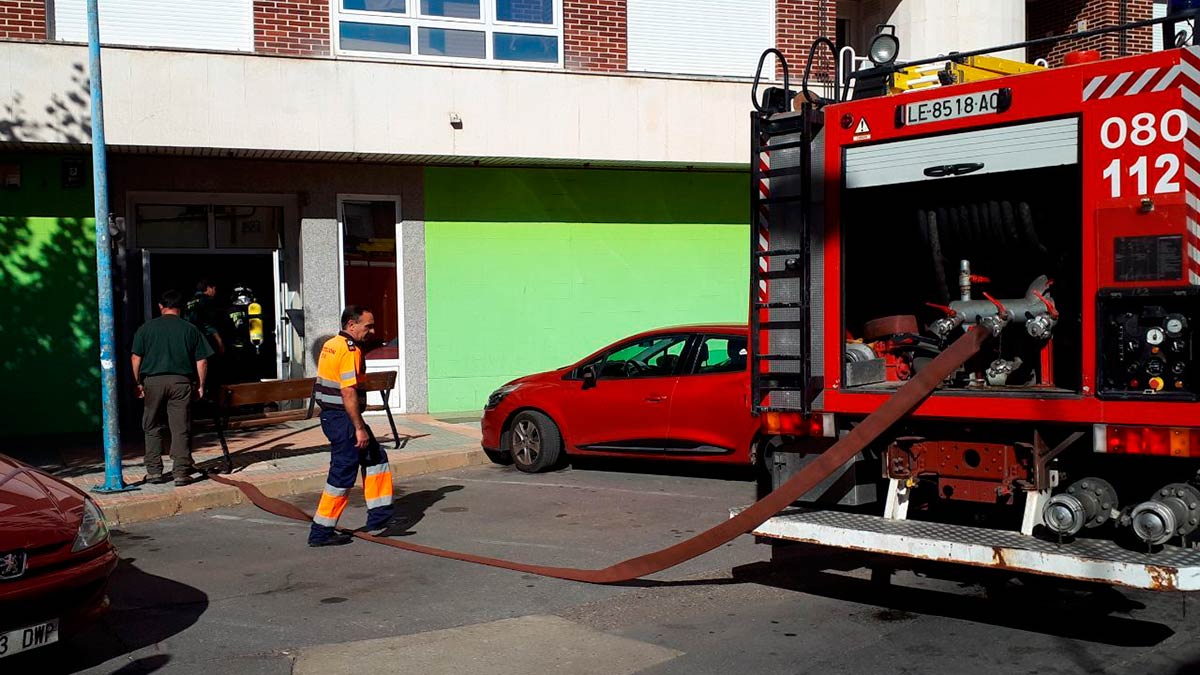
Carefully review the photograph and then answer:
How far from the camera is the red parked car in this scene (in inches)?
412

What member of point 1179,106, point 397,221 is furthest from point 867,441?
point 397,221

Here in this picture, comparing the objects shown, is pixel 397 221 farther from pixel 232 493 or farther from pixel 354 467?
pixel 354 467

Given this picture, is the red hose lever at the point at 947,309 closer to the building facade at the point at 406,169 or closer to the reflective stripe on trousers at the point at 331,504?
the reflective stripe on trousers at the point at 331,504

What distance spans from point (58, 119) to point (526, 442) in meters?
6.56

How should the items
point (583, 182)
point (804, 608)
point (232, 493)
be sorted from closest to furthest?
point (804, 608)
point (232, 493)
point (583, 182)

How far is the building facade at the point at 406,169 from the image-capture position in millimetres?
14109

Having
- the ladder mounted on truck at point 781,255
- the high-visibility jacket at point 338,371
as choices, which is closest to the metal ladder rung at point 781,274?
the ladder mounted on truck at point 781,255

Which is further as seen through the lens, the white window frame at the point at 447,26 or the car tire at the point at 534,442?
the white window frame at the point at 447,26

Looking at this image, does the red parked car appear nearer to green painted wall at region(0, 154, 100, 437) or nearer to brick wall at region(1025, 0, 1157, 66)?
green painted wall at region(0, 154, 100, 437)

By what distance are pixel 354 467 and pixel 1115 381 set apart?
496 cm

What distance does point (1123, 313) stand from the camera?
5.59 m

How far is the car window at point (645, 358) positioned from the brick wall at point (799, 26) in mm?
7020

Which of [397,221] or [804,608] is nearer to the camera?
[804,608]

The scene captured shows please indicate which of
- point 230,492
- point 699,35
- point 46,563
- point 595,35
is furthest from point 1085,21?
point 46,563
